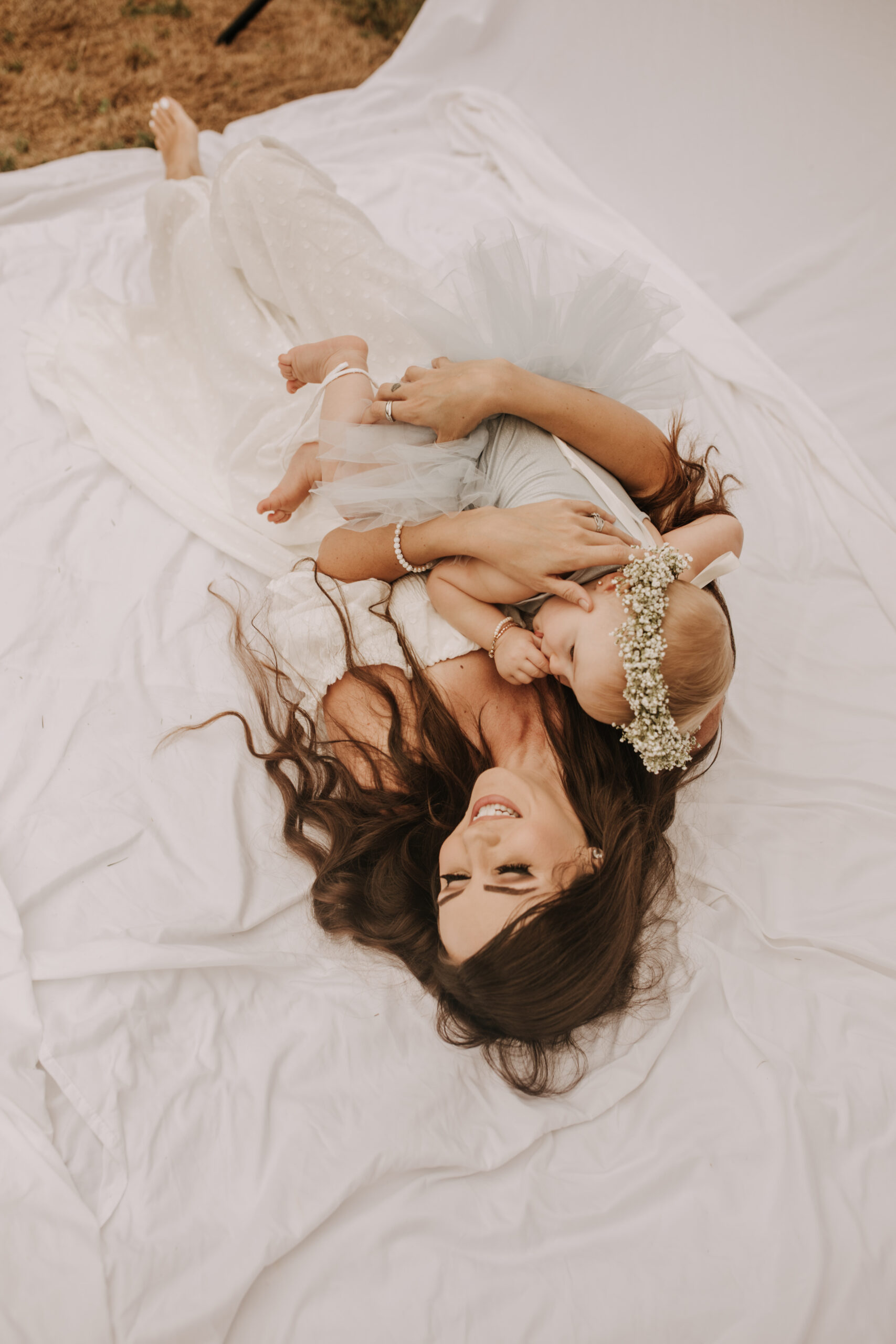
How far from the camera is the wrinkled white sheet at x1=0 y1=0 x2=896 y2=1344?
1381 mm

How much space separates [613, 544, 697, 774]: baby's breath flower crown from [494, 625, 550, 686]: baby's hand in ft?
0.56

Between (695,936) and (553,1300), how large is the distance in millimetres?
690

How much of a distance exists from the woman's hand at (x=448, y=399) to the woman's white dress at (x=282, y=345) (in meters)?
0.07

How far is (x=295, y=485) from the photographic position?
1775 mm

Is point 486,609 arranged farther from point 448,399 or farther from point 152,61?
point 152,61

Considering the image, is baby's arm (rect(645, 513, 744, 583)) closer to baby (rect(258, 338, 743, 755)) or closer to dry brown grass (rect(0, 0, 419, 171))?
baby (rect(258, 338, 743, 755))

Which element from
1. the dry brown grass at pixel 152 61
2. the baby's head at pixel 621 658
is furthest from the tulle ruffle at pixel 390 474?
the dry brown grass at pixel 152 61

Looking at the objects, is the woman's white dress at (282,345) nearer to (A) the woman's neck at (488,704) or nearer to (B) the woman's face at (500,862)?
(A) the woman's neck at (488,704)

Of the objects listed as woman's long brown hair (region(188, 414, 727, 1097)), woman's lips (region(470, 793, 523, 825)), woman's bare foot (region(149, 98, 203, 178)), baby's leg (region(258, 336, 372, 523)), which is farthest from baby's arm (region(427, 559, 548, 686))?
woman's bare foot (region(149, 98, 203, 178))

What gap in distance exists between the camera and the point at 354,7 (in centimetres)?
337

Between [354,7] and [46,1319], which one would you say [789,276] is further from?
[46,1319]

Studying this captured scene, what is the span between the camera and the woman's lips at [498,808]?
142cm

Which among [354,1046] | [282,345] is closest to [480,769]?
[354,1046]

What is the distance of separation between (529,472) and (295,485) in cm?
50
